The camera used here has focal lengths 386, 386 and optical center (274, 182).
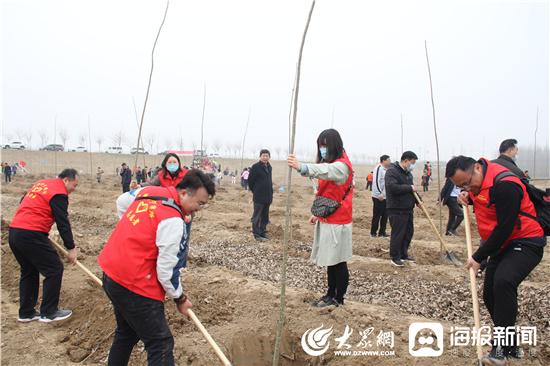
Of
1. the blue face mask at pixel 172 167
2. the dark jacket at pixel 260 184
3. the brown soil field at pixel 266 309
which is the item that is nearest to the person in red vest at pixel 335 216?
the brown soil field at pixel 266 309

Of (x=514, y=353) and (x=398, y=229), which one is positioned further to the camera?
(x=398, y=229)

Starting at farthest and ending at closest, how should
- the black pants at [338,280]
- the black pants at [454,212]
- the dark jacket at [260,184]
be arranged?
the dark jacket at [260,184], the black pants at [454,212], the black pants at [338,280]

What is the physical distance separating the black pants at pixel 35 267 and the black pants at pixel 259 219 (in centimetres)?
428

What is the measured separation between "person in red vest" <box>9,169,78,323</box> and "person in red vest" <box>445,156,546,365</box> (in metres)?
3.67

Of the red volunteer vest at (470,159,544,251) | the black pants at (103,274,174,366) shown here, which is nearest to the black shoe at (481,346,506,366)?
the red volunteer vest at (470,159,544,251)

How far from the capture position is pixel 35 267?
4.14 m

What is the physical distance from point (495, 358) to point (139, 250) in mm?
2685

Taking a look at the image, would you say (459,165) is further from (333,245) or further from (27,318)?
(27,318)

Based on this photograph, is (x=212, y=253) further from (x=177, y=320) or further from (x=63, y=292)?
(x=177, y=320)

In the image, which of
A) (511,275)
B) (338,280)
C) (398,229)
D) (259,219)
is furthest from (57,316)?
(398,229)

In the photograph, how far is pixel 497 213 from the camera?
2.87 meters

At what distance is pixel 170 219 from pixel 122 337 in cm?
97

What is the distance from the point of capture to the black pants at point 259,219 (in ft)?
26.0

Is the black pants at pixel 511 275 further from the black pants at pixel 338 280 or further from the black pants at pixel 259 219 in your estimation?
the black pants at pixel 259 219
